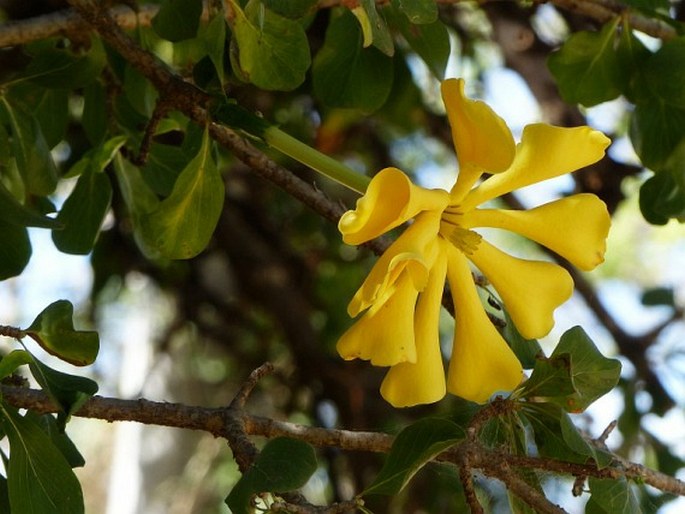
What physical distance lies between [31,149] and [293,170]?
45.7 inches

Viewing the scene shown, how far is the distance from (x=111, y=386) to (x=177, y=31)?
3.10m

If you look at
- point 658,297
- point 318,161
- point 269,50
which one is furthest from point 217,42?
point 658,297

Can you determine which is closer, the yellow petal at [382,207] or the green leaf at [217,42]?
the yellow petal at [382,207]

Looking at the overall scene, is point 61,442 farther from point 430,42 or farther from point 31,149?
point 430,42

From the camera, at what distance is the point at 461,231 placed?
2.52ft

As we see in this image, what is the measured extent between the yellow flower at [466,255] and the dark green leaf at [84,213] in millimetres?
410

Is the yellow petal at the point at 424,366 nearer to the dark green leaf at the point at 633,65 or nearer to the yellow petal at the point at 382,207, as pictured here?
the yellow petal at the point at 382,207

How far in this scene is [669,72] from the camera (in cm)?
105

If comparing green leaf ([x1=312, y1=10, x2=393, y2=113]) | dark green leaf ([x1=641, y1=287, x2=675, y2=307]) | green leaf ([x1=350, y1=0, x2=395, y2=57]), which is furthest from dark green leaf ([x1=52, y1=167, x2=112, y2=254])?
dark green leaf ([x1=641, y1=287, x2=675, y2=307])

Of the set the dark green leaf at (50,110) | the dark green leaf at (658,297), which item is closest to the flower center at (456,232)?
the dark green leaf at (50,110)

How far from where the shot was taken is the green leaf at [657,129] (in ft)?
3.64

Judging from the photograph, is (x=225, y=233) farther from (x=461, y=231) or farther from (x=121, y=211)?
(x=461, y=231)

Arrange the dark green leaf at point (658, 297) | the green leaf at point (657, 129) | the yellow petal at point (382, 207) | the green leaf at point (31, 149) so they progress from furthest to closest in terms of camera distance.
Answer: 1. the dark green leaf at point (658, 297)
2. the green leaf at point (657, 129)
3. the green leaf at point (31, 149)
4. the yellow petal at point (382, 207)

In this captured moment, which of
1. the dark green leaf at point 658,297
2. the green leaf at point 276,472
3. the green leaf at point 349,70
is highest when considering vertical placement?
the green leaf at point 276,472
